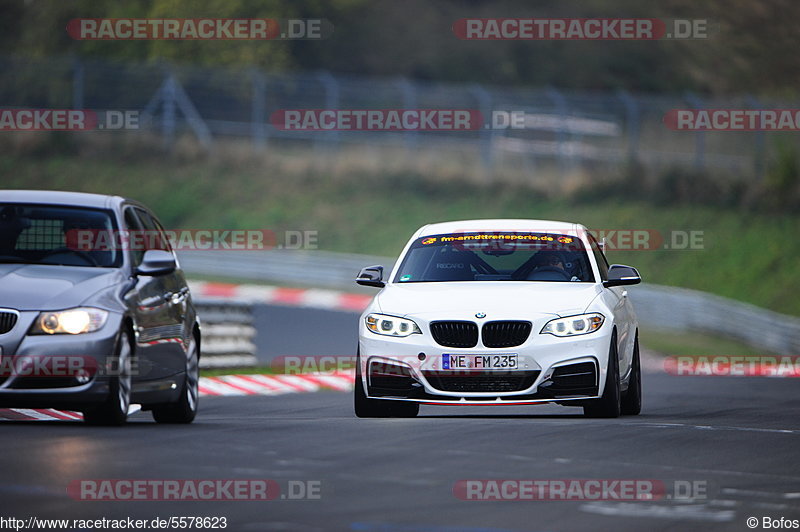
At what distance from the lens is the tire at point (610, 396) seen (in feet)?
40.1

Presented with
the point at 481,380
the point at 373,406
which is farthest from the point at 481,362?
the point at 373,406

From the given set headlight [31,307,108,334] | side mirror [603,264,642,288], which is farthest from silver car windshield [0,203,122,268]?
side mirror [603,264,642,288]

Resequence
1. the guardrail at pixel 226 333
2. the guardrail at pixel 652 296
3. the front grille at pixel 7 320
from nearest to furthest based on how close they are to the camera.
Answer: the front grille at pixel 7 320, the guardrail at pixel 226 333, the guardrail at pixel 652 296

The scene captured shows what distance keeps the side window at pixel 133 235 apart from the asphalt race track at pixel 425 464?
121 centimetres

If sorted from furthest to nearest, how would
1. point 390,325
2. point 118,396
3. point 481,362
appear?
point 390,325 → point 481,362 → point 118,396

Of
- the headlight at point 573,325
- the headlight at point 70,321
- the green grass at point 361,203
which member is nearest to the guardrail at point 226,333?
the headlight at point 573,325

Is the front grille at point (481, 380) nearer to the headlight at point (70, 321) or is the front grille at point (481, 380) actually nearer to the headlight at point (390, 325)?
the headlight at point (390, 325)

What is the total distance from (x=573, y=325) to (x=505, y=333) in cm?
51

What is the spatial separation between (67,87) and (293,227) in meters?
8.38

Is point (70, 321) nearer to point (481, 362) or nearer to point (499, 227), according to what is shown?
point (481, 362)

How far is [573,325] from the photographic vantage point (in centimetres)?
1212

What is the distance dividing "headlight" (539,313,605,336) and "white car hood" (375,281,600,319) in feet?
0.18

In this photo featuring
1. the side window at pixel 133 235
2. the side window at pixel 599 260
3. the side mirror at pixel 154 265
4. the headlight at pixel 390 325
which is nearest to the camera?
the side mirror at pixel 154 265

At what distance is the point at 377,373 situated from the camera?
12227 millimetres
